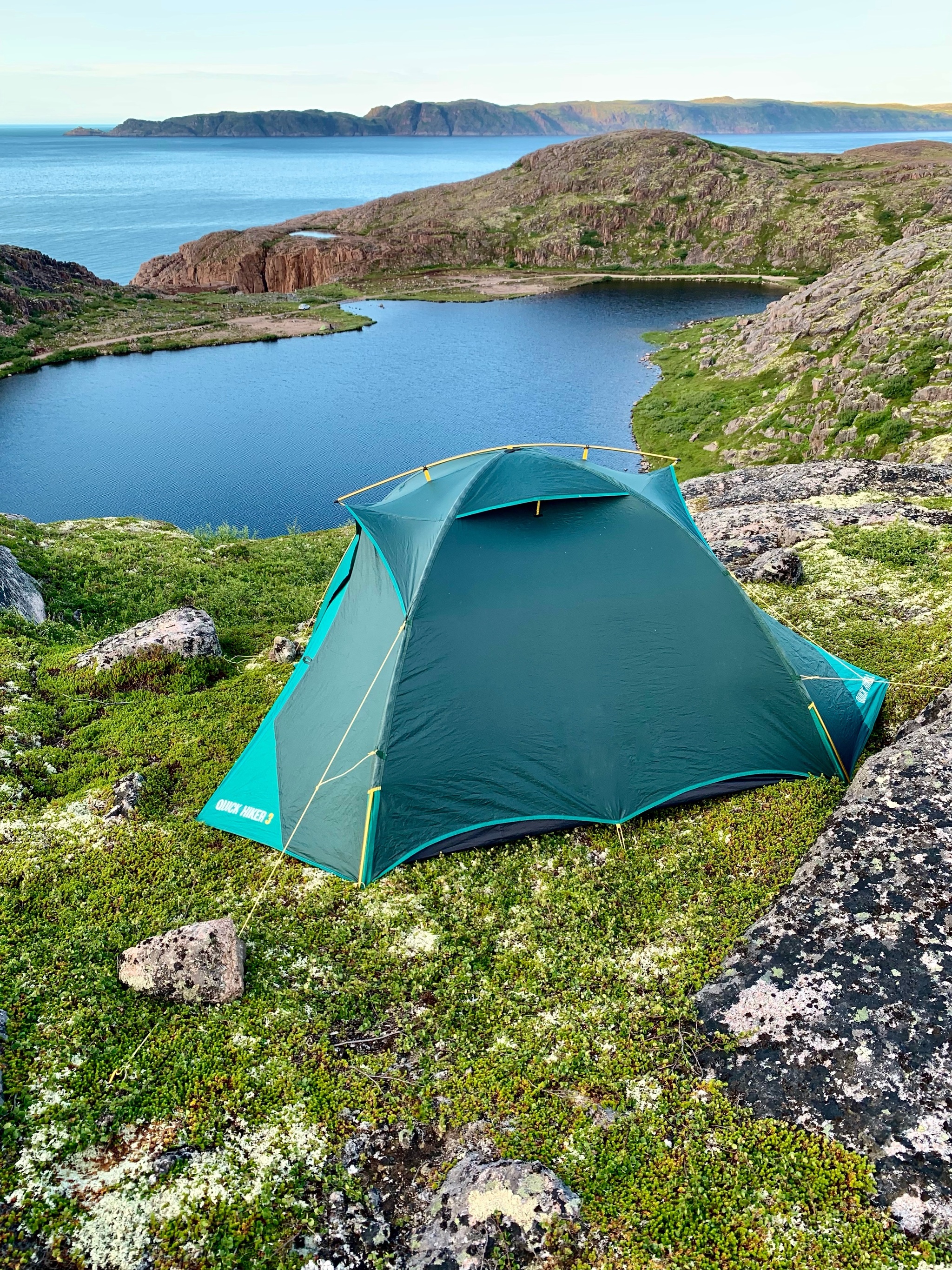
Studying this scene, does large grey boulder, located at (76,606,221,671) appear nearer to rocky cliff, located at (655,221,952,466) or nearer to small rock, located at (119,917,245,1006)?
small rock, located at (119,917,245,1006)

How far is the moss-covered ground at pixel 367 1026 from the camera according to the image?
5520 millimetres

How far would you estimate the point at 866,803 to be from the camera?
850 cm

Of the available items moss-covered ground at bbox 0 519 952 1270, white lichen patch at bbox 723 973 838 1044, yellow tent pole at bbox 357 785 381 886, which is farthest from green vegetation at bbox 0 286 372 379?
white lichen patch at bbox 723 973 838 1044

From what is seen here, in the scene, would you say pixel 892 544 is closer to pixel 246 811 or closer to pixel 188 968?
pixel 246 811

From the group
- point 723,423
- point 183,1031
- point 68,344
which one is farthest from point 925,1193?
point 68,344

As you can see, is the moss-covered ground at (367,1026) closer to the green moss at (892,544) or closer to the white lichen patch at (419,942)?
the white lichen patch at (419,942)

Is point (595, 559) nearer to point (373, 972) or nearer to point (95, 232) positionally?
point (373, 972)

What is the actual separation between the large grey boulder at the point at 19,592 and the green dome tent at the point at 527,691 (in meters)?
9.39

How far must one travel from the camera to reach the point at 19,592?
1694 cm

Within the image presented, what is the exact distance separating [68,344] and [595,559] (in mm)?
75280

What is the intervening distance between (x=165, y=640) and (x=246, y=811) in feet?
20.1

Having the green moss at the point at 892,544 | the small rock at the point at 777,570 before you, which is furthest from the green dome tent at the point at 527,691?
the green moss at the point at 892,544

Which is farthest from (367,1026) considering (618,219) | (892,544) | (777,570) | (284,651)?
(618,219)

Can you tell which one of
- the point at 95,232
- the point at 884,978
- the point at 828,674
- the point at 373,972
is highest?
the point at 95,232
